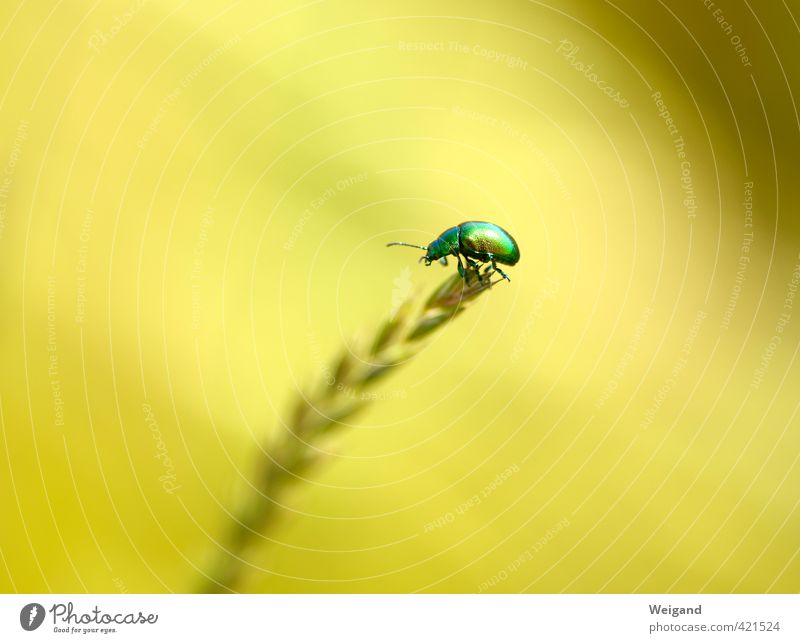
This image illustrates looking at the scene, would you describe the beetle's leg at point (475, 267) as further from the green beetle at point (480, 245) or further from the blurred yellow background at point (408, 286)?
the blurred yellow background at point (408, 286)

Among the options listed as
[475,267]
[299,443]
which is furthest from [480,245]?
[299,443]

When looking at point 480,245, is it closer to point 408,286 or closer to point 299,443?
point 408,286

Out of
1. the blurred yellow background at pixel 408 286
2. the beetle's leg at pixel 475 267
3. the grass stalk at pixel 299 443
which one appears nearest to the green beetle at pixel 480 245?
the beetle's leg at pixel 475 267

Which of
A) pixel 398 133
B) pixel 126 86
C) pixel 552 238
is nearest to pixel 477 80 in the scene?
pixel 398 133

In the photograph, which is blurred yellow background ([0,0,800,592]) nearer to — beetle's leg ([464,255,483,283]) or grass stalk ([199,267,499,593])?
beetle's leg ([464,255,483,283])

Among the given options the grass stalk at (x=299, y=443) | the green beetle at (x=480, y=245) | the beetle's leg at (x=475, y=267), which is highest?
the green beetle at (x=480, y=245)

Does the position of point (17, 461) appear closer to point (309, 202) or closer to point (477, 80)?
point (309, 202)
